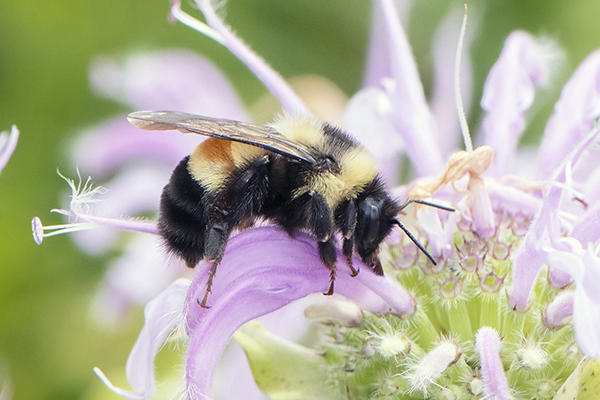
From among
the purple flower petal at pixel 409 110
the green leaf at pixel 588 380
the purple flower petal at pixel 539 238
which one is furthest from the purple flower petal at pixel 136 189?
the green leaf at pixel 588 380

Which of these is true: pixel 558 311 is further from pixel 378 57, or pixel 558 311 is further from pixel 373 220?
pixel 378 57

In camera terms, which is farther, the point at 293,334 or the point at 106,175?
the point at 106,175

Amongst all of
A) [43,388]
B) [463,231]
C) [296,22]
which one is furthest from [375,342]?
[296,22]

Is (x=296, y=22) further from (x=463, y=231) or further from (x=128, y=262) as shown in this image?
(x=463, y=231)

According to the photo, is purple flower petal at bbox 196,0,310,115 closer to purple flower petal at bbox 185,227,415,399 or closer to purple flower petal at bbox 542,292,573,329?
purple flower petal at bbox 185,227,415,399

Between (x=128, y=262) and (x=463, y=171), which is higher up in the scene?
(x=463, y=171)

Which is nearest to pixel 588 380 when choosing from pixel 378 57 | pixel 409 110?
pixel 409 110

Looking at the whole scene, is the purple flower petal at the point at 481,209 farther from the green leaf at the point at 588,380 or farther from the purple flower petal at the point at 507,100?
the green leaf at the point at 588,380
